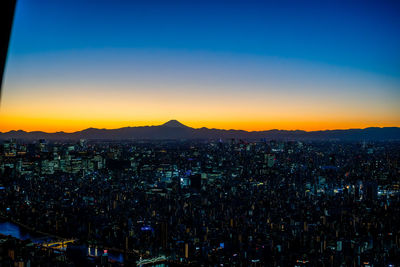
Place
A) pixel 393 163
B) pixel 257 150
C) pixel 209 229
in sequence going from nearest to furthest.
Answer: pixel 393 163
pixel 209 229
pixel 257 150

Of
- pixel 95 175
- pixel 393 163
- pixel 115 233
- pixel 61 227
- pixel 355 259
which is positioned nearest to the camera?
pixel 355 259

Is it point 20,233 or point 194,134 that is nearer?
point 20,233

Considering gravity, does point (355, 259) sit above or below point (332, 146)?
below

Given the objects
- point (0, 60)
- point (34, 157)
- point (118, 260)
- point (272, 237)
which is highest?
point (0, 60)

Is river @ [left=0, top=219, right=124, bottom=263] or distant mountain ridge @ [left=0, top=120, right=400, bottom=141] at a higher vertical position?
distant mountain ridge @ [left=0, top=120, right=400, bottom=141]

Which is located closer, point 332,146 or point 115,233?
point 115,233

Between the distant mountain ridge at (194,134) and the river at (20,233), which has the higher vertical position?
the distant mountain ridge at (194,134)

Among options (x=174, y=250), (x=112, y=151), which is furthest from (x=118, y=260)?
(x=112, y=151)

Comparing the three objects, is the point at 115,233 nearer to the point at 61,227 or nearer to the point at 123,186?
the point at 61,227
